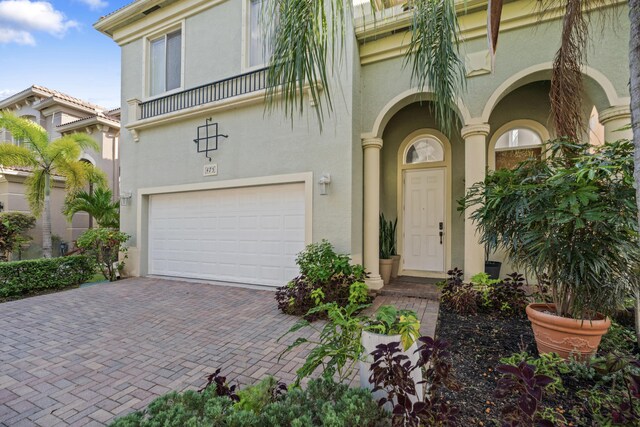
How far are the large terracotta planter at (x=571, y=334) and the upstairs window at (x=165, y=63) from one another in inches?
330

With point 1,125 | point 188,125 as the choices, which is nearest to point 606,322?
point 188,125

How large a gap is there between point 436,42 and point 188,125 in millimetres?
5984

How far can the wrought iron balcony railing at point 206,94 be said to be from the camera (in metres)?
6.03

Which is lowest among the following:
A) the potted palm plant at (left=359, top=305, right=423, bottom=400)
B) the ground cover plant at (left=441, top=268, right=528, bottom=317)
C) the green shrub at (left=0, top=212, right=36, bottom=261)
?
the ground cover plant at (left=441, top=268, right=528, bottom=317)

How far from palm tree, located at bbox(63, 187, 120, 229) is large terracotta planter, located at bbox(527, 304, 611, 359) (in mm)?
9788

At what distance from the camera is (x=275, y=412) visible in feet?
5.28

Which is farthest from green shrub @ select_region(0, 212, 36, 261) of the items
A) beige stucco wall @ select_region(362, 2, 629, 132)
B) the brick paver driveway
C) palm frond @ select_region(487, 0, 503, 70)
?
palm frond @ select_region(487, 0, 503, 70)

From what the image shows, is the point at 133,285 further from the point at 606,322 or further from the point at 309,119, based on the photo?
the point at 606,322

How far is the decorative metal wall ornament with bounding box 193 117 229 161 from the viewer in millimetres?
6484

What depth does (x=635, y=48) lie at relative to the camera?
152 centimetres

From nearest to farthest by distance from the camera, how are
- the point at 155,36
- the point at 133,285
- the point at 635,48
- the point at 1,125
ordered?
1. the point at 635,48
2. the point at 133,285
3. the point at 1,125
4. the point at 155,36

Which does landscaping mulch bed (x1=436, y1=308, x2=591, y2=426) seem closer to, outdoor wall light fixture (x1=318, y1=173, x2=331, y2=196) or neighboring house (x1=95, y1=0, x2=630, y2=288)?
neighboring house (x1=95, y1=0, x2=630, y2=288)

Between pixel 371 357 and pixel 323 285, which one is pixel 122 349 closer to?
pixel 323 285

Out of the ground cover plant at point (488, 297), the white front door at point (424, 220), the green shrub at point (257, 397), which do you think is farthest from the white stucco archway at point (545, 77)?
the green shrub at point (257, 397)
